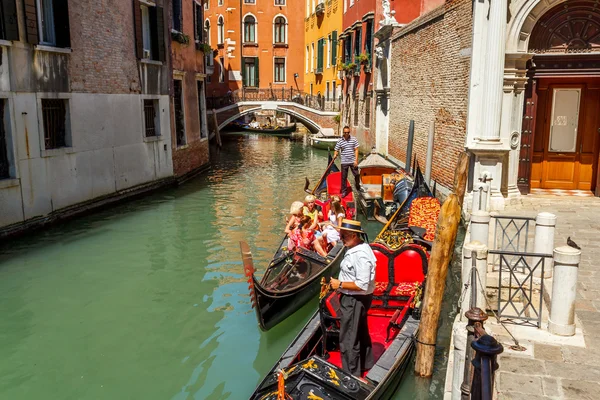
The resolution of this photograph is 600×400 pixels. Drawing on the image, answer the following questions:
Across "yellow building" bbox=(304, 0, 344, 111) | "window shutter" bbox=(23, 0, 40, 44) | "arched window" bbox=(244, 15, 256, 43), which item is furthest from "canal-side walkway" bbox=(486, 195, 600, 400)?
"arched window" bbox=(244, 15, 256, 43)

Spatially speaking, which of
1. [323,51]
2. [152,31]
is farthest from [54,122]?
[323,51]

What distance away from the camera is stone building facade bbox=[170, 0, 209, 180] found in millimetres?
13258

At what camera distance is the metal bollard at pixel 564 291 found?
3.54 meters

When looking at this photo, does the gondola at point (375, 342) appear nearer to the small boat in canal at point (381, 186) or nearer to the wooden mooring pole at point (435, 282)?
the wooden mooring pole at point (435, 282)

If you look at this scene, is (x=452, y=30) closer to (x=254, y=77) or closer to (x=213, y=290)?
(x=213, y=290)

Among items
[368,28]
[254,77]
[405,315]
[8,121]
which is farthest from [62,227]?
[254,77]

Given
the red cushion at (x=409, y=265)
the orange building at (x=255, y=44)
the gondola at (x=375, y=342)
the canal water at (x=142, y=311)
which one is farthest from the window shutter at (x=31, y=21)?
the orange building at (x=255, y=44)

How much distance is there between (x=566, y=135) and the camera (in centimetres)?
845

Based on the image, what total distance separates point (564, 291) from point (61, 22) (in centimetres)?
839

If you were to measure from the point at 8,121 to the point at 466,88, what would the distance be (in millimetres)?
6729

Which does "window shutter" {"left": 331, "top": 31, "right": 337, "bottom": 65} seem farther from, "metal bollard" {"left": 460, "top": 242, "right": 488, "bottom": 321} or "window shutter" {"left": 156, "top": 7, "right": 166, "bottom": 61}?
"metal bollard" {"left": 460, "top": 242, "right": 488, "bottom": 321}

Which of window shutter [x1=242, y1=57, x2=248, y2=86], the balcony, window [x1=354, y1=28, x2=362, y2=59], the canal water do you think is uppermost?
the balcony

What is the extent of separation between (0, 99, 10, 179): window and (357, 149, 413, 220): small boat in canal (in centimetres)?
578

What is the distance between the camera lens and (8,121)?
7910mm
